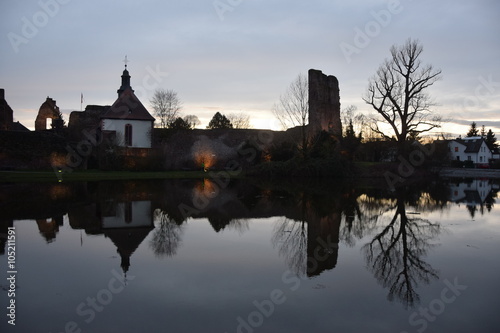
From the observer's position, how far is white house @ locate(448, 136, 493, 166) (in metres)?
73.0

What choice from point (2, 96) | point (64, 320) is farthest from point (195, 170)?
point (64, 320)

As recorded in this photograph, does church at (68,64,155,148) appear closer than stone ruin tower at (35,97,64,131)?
Yes

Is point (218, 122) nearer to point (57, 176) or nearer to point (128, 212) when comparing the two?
point (57, 176)

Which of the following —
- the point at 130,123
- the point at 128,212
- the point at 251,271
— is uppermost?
the point at 130,123

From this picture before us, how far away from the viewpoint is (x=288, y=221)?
497 inches

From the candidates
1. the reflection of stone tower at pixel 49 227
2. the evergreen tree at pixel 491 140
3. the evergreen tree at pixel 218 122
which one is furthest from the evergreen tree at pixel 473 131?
the reflection of stone tower at pixel 49 227

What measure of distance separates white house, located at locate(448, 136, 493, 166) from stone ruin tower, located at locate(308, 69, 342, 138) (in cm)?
3906

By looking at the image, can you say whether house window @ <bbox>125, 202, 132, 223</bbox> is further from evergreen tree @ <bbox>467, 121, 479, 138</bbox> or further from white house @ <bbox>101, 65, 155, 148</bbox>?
evergreen tree @ <bbox>467, 121, 479, 138</bbox>

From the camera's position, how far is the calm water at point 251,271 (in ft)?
17.2

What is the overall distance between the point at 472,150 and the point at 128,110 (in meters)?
61.7

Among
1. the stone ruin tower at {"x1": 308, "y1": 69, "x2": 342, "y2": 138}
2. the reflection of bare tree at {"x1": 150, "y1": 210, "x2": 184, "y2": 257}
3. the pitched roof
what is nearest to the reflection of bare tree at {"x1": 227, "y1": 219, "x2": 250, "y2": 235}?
the reflection of bare tree at {"x1": 150, "y1": 210, "x2": 184, "y2": 257}

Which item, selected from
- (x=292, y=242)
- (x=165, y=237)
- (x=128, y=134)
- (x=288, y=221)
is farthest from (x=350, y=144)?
(x=165, y=237)

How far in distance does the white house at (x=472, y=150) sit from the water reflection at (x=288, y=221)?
199ft

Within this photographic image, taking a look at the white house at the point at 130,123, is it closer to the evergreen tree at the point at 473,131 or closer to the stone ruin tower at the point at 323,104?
the stone ruin tower at the point at 323,104
